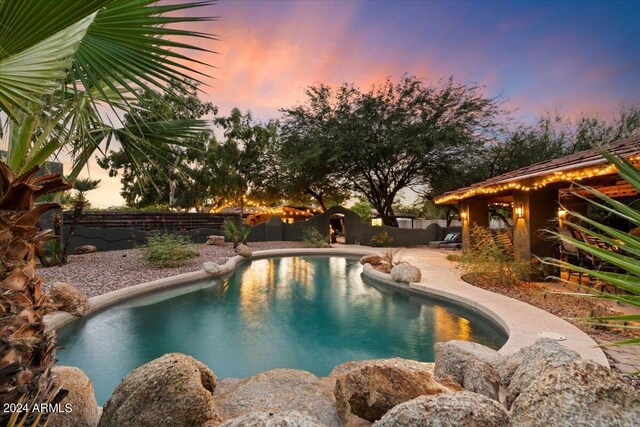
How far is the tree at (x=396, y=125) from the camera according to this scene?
17281 millimetres

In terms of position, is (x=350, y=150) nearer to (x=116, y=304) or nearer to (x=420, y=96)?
(x=420, y=96)

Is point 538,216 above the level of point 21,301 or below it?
above

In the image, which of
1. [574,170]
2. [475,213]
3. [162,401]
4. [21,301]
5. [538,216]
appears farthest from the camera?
[475,213]

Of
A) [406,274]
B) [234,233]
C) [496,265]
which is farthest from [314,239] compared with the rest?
[496,265]

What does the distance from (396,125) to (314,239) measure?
7.92m

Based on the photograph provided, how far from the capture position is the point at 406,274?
8219mm

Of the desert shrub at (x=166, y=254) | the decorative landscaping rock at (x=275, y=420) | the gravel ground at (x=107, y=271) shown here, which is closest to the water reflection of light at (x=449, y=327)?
the decorative landscaping rock at (x=275, y=420)

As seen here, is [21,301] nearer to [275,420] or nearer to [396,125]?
[275,420]

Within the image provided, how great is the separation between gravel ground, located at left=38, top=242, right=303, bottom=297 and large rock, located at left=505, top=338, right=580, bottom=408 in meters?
7.86

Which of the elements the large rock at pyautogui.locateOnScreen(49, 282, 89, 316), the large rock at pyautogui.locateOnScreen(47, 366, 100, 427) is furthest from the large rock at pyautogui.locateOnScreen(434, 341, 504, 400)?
the large rock at pyautogui.locateOnScreen(49, 282, 89, 316)

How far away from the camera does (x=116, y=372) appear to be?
4539 millimetres

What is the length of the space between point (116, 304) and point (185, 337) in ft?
7.85

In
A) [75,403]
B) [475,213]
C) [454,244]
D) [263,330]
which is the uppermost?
[475,213]

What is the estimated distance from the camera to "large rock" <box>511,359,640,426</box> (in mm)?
1577
